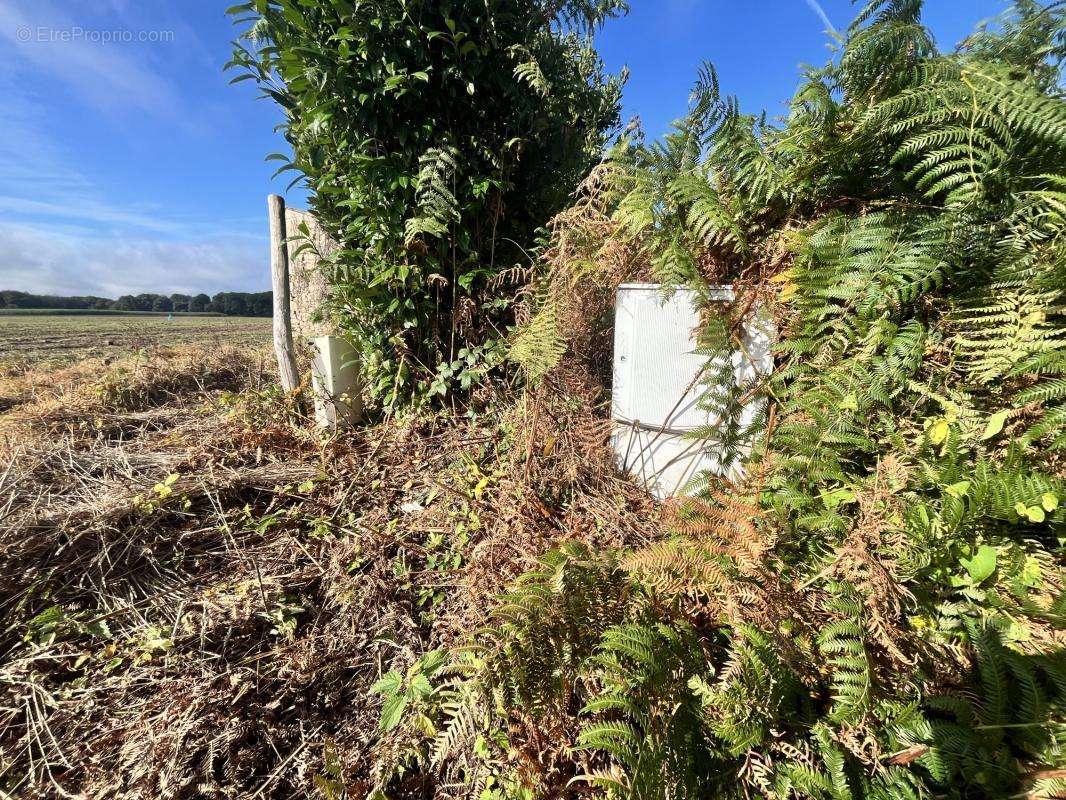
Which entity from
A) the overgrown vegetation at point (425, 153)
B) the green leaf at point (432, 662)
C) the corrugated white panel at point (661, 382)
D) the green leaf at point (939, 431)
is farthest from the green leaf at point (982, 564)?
the overgrown vegetation at point (425, 153)

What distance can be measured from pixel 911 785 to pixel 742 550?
693mm

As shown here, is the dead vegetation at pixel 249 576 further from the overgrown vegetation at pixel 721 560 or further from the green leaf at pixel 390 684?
the green leaf at pixel 390 684

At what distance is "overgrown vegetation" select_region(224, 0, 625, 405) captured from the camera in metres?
2.73

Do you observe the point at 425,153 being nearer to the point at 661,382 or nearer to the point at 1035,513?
the point at 661,382

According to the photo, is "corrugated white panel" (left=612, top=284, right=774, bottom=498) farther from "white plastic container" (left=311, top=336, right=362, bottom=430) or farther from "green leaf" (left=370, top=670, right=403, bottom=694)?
"white plastic container" (left=311, top=336, right=362, bottom=430)

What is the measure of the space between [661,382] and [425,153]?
89.6 inches

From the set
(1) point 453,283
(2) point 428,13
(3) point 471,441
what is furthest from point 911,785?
(2) point 428,13

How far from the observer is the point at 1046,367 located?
1404 millimetres

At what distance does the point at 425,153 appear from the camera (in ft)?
9.80

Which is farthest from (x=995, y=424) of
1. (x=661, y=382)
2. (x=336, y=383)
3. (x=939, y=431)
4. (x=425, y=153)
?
(x=336, y=383)

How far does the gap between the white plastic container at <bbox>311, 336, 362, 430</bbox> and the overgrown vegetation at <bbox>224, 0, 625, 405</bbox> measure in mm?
246

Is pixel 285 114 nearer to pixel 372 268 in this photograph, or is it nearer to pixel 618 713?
pixel 372 268

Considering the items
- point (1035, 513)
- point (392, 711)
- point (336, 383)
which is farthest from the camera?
point (336, 383)

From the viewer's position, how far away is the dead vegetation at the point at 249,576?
1665mm
